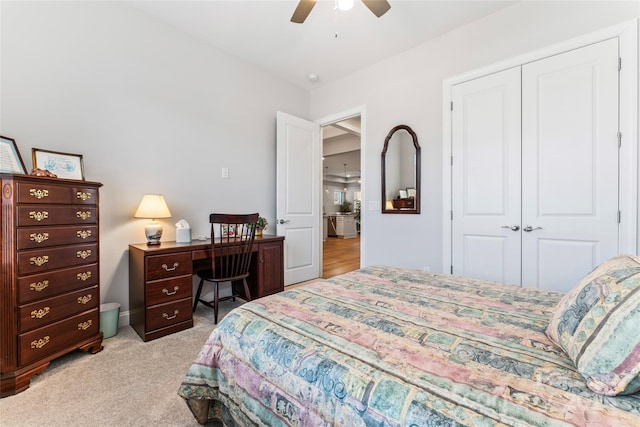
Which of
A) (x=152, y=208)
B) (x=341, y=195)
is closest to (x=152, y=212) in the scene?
(x=152, y=208)

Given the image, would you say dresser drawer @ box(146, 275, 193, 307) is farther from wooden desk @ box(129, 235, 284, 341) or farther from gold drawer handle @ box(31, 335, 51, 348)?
gold drawer handle @ box(31, 335, 51, 348)

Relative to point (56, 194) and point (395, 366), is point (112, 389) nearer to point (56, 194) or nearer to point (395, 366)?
point (56, 194)

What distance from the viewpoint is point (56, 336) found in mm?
1735

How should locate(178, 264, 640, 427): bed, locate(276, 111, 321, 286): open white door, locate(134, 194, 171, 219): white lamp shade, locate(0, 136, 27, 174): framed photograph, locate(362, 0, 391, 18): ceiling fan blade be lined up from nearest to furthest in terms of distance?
locate(178, 264, 640, 427): bed < locate(0, 136, 27, 174): framed photograph < locate(362, 0, 391, 18): ceiling fan blade < locate(134, 194, 171, 219): white lamp shade < locate(276, 111, 321, 286): open white door

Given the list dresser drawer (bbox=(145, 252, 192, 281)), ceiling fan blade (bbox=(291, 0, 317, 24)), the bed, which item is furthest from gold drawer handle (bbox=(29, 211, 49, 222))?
ceiling fan blade (bbox=(291, 0, 317, 24))

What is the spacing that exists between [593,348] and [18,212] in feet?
8.48

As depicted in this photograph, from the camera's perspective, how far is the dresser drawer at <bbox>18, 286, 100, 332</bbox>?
1.59 metres

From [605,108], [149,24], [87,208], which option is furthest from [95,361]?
[605,108]

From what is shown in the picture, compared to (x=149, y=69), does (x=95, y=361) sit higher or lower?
lower

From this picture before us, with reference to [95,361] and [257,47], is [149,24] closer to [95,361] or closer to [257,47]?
[257,47]

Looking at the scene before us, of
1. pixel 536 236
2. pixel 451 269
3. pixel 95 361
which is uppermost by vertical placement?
pixel 536 236

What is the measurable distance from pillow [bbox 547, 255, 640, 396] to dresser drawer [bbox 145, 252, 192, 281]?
2.42 meters

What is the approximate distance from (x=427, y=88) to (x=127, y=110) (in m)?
2.98

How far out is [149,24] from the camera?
8.57 feet
